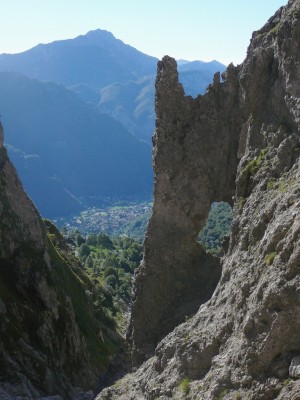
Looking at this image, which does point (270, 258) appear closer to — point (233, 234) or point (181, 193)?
point (233, 234)

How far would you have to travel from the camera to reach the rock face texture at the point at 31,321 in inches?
1662

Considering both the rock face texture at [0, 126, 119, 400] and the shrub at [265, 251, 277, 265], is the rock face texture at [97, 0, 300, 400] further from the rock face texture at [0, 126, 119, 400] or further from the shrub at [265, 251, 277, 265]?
the rock face texture at [0, 126, 119, 400]

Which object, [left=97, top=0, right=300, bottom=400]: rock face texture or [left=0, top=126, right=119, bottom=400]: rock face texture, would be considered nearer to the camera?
[left=97, top=0, right=300, bottom=400]: rock face texture

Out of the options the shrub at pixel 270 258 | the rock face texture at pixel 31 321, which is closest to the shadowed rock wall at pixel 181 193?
the shrub at pixel 270 258

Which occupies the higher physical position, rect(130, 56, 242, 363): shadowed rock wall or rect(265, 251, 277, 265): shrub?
rect(130, 56, 242, 363): shadowed rock wall

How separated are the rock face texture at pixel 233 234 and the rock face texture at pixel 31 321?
14527 mm

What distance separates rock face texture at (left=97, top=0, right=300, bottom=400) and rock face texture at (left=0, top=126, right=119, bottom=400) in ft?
47.7

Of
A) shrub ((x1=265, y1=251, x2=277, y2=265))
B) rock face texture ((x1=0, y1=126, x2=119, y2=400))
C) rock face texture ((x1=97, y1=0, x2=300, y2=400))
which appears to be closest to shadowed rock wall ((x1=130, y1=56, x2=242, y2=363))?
rock face texture ((x1=97, y1=0, x2=300, y2=400))

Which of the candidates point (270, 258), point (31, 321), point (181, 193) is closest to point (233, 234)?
point (270, 258)

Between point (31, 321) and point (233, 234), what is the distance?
101 ft

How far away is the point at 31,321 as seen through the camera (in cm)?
5031

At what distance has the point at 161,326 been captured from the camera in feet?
101

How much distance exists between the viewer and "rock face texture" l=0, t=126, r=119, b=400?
1662 inches

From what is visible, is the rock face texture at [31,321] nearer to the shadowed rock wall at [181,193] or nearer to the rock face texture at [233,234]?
the shadowed rock wall at [181,193]
